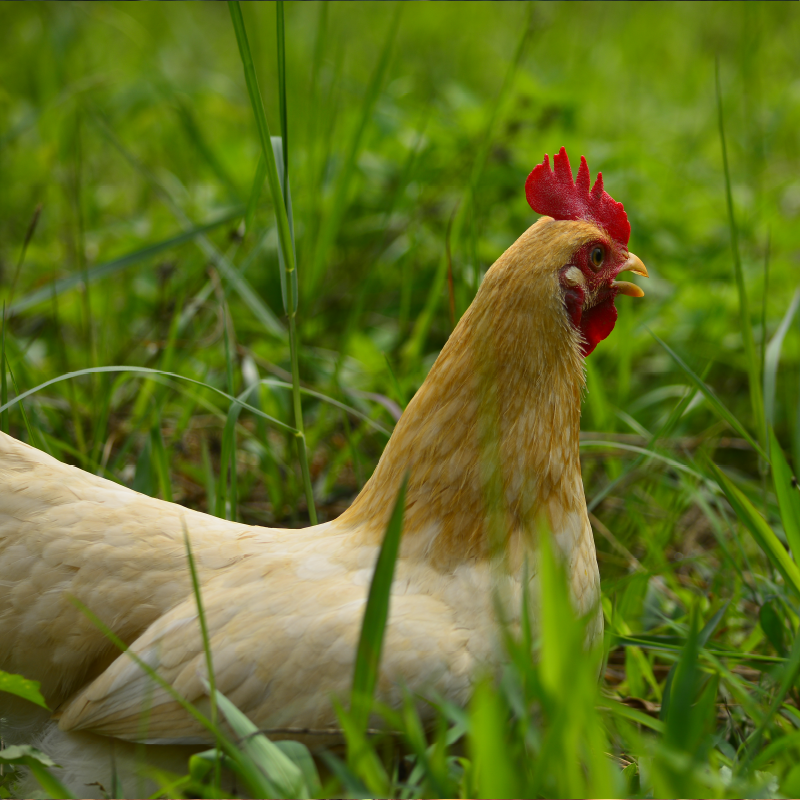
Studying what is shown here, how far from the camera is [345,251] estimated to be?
396 centimetres

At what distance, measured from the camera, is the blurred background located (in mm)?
2539

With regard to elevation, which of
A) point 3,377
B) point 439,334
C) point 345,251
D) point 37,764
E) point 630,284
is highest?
point 345,251

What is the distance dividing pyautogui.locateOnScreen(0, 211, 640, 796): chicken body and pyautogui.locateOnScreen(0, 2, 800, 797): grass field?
203 millimetres

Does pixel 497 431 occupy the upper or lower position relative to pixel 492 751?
upper

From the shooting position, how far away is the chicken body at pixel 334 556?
56.8 inches

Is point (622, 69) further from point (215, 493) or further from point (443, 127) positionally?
point (215, 493)

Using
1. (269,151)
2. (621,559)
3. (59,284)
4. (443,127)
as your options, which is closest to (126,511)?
(269,151)

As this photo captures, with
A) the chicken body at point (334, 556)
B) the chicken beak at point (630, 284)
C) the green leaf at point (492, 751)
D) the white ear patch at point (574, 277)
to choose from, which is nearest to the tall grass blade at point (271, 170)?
the chicken body at point (334, 556)

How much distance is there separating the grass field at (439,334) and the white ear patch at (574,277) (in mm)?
243

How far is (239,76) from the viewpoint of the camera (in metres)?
6.70

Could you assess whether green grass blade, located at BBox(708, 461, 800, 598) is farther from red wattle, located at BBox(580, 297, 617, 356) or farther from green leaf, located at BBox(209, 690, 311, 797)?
green leaf, located at BBox(209, 690, 311, 797)

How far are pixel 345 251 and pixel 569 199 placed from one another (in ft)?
7.26

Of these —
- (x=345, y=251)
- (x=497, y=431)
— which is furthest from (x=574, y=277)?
(x=345, y=251)

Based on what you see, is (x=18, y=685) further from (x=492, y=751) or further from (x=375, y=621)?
(x=492, y=751)
